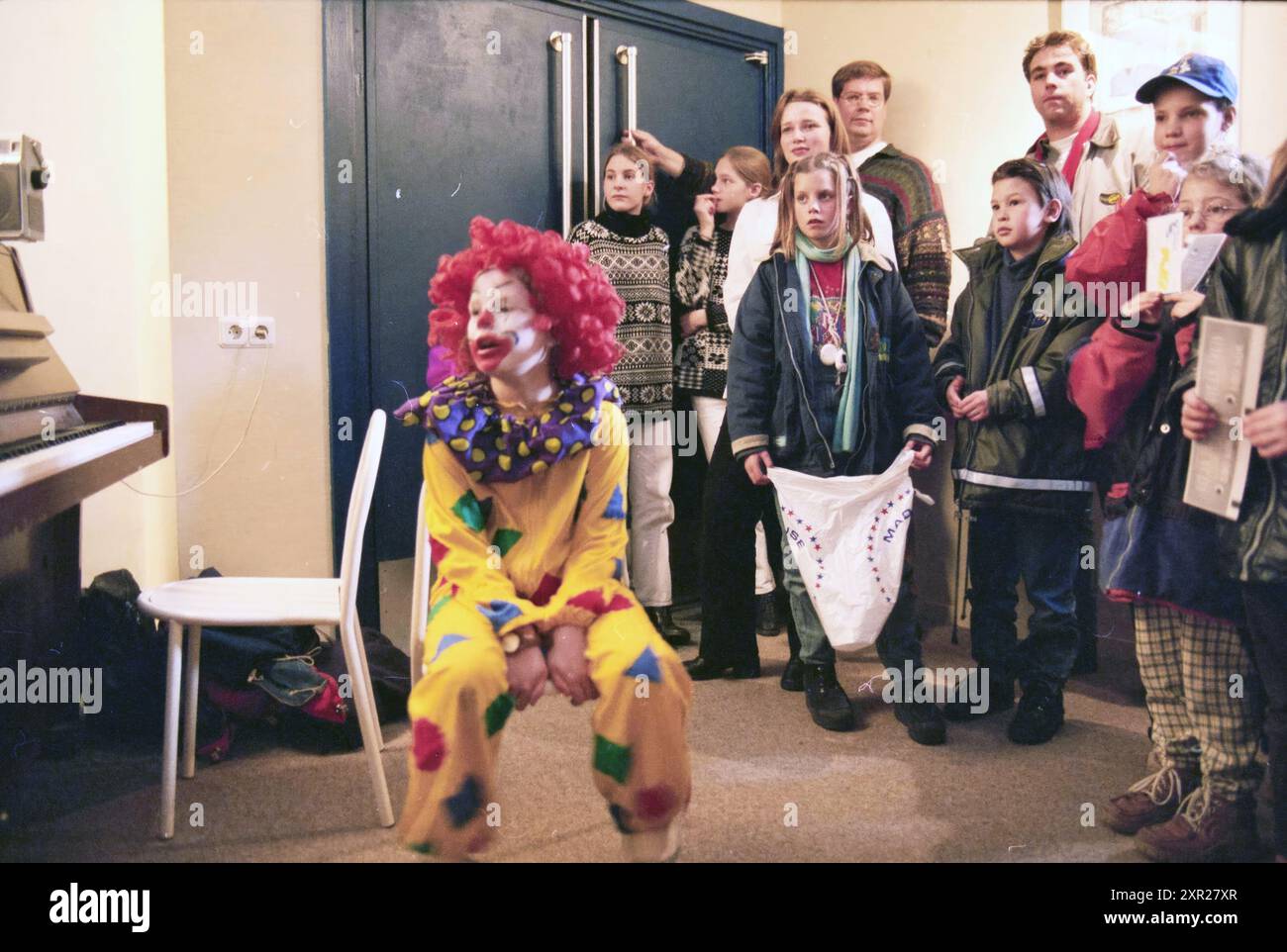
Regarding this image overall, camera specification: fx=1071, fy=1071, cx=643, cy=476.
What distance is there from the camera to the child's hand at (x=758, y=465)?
2637mm

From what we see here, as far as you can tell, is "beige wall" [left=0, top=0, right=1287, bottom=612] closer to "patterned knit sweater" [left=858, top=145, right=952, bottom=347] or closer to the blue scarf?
"patterned knit sweater" [left=858, top=145, right=952, bottom=347]

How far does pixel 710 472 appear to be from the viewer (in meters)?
2.99

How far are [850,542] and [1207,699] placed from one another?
2.62 ft

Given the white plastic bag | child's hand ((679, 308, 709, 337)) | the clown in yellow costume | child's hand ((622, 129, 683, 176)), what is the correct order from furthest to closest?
1. child's hand ((622, 129, 683, 176))
2. child's hand ((679, 308, 709, 337))
3. the white plastic bag
4. the clown in yellow costume

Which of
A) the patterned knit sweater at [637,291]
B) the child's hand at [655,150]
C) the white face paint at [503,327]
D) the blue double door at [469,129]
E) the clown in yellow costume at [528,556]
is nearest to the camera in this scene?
the clown in yellow costume at [528,556]

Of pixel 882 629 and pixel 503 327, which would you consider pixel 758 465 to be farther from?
pixel 503 327

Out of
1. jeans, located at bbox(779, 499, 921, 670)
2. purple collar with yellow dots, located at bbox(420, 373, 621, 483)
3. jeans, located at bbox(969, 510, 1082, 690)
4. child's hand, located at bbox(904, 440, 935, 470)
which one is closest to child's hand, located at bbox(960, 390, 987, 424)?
child's hand, located at bbox(904, 440, 935, 470)

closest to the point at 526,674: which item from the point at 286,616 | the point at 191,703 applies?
the point at 286,616

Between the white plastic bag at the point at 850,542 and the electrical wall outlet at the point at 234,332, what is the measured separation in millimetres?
1525

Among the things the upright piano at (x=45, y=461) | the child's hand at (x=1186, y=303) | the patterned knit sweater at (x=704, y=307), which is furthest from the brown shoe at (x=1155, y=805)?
the upright piano at (x=45, y=461)

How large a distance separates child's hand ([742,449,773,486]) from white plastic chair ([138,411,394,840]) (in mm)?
933

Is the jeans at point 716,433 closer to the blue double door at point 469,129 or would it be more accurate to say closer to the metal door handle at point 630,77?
the blue double door at point 469,129

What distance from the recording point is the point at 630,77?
3578mm

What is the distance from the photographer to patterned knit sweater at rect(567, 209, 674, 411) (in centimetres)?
322
